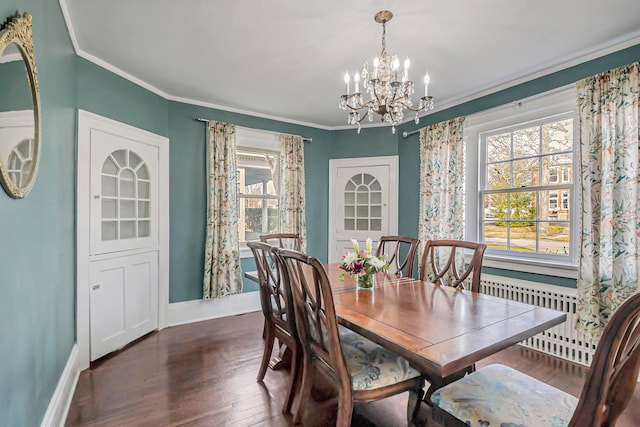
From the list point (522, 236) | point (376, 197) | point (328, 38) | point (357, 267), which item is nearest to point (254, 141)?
point (376, 197)

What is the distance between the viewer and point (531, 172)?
2992 millimetres

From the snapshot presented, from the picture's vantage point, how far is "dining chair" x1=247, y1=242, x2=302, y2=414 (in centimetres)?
185

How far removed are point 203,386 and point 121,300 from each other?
1294 mm

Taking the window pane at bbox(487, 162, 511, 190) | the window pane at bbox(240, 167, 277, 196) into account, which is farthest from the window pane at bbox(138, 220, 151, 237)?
the window pane at bbox(487, 162, 511, 190)

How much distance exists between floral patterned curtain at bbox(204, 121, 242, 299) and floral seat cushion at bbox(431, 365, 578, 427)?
283cm

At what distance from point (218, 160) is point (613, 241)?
3771mm

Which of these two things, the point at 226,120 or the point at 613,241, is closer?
the point at 613,241

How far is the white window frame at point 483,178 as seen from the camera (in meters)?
2.63

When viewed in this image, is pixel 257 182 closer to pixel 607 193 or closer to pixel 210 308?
pixel 210 308

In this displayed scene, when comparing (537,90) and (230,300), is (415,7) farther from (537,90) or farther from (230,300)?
(230,300)

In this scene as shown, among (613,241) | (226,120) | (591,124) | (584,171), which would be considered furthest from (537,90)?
(226,120)

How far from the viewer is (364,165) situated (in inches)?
174

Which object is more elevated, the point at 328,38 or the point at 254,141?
the point at 328,38

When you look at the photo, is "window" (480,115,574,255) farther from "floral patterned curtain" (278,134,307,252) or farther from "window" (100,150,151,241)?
"window" (100,150,151,241)
